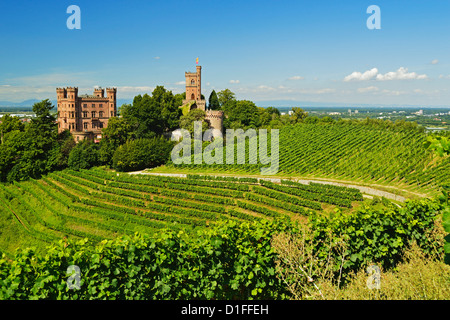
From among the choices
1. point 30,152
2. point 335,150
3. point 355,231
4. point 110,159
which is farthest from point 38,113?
point 355,231

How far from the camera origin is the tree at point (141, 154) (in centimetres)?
4772

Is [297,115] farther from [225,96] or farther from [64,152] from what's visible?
[64,152]

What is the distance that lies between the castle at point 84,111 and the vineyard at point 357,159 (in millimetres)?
23094

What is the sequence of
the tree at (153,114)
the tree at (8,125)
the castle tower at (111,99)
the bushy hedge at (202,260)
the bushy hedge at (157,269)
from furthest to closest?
the castle tower at (111,99) < the tree at (153,114) < the tree at (8,125) < the bushy hedge at (202,260) < the bushy hedge at (157,269)

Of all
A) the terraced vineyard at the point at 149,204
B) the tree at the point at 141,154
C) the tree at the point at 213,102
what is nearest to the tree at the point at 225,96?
the tree at the point at 213,102

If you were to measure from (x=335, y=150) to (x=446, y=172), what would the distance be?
16297 mm

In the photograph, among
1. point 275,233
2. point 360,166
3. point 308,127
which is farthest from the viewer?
point 308,127

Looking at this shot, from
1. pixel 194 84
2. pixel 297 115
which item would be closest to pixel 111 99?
pixel 194 84

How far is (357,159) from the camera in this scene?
42281mm

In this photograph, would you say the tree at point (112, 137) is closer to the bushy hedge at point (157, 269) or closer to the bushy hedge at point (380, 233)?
the bushy hedge at point (157, 269)

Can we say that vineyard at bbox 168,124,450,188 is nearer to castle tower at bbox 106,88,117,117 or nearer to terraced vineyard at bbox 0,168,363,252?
terraced vineyard at bbox 0,168,363,252

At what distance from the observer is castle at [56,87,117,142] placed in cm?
5956
